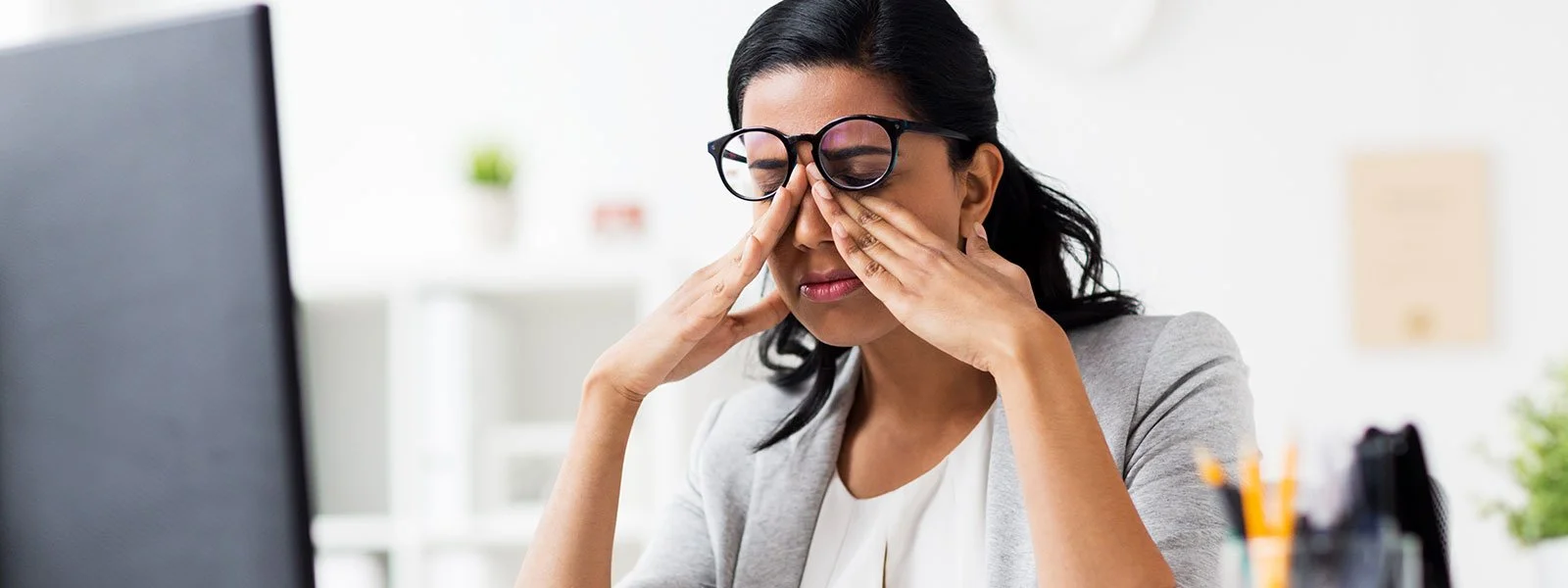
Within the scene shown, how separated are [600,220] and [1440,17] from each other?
167 centimetres

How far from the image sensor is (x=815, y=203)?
4.21 ft

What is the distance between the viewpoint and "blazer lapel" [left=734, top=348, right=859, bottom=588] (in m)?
1.42

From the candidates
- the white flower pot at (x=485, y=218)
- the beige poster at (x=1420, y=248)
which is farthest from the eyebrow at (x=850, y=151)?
the beige poster at (x=1420, y=248)

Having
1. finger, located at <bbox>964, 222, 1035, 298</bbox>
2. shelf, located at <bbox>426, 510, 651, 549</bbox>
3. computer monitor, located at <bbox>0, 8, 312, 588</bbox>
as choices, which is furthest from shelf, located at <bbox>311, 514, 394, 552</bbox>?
computer monitor, located at <bbox>0, 8, 312, 588</bbox>

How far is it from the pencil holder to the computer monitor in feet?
1.52

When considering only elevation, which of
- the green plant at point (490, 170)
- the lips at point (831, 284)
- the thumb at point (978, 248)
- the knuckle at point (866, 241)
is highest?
the green plant at point (490, 170)

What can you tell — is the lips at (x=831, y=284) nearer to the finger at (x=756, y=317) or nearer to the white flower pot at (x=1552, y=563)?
the finger at (x=756, y=317)

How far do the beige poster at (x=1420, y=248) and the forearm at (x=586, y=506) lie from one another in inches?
66.0

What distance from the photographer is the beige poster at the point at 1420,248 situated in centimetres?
243

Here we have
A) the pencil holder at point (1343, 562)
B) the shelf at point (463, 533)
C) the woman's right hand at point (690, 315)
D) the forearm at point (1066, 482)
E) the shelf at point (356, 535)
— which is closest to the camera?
the pencil holder at point (1343, 562)

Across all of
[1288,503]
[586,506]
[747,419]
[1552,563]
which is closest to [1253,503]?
[1288,503]

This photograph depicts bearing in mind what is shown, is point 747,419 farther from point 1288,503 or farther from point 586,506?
point 1288,503

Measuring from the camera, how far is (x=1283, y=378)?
249cm

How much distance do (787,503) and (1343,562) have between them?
90 centimetres
